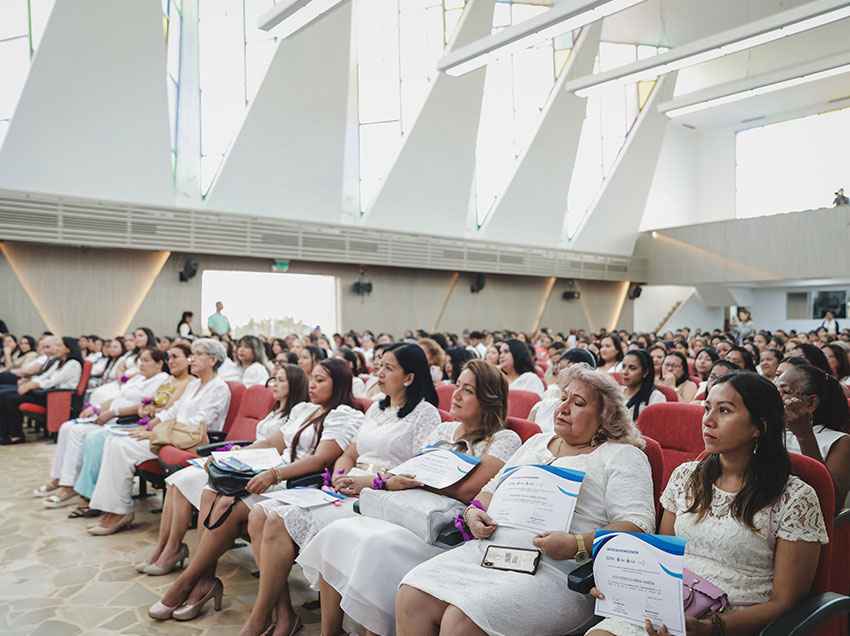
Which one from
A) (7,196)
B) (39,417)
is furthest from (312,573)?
(7,196)

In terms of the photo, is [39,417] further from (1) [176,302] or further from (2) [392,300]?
(2) [392,300]

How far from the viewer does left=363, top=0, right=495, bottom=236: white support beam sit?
42.5ft

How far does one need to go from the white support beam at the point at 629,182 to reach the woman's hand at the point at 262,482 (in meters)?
15.2

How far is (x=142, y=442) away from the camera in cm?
430

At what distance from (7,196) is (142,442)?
707cm

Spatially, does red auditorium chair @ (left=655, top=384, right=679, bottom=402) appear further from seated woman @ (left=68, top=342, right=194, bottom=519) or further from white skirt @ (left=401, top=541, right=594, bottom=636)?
seated woman @ (left=68, top=342, right=194, bottom=519)

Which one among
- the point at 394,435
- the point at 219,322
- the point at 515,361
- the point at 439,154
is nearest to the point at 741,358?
the point at 515,361

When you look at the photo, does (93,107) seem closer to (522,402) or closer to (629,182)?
(522,402)

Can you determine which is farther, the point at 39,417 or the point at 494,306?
the point at 494,306

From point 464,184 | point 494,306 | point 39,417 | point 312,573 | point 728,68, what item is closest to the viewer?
point 312,573

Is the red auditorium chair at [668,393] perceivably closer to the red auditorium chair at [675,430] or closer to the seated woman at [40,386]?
the red auditorium chair at [675,430]

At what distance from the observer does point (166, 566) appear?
3482mm

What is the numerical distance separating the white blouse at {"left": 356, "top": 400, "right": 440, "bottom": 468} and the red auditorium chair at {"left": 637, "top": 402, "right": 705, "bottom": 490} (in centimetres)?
103

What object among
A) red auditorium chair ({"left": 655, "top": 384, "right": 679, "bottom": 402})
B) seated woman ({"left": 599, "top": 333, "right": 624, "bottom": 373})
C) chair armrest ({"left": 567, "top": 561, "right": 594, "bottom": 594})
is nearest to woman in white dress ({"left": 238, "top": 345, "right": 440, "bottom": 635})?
chair armrest ({"left": 567, "top": 561, "right": 594, "bottom": 594})
